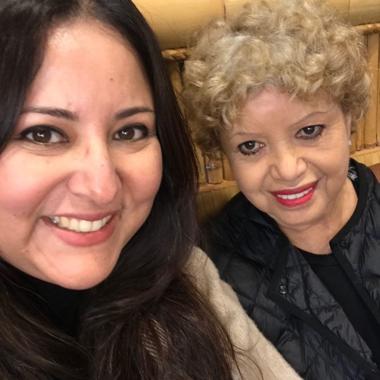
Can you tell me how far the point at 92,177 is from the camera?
0.82 m

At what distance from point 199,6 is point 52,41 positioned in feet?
2.16

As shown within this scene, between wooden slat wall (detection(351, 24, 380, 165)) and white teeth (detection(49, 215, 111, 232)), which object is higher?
white teeth (detection(49, 215, 111, 232))

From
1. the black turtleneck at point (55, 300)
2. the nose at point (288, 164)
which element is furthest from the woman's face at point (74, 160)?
the nose at point (288, 164)

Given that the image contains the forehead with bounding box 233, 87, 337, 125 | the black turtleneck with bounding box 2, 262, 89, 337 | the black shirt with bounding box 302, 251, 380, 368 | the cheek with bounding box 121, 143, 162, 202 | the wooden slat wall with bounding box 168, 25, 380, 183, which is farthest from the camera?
the wooden slat wall with bounding box 168, 25, 380, 183

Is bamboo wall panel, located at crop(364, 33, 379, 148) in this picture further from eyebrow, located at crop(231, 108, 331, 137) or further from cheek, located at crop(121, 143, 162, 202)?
cheek, located at crop(121, 143, 162, 202)

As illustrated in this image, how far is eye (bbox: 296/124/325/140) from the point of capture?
47.8 inches

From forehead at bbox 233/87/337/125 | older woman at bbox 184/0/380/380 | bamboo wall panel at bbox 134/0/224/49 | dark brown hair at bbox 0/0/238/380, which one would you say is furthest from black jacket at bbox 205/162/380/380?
bamboo wall panel at bbox 134/0/224/49

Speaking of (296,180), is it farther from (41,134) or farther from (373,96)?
(373,96)

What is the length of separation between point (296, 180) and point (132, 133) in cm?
48

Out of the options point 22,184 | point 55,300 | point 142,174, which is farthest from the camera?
point 55,300

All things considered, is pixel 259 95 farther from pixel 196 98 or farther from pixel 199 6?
pixel 199 6

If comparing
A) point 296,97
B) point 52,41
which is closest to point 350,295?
point 296,97

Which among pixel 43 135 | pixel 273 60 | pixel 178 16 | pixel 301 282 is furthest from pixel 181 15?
pixel 301 282

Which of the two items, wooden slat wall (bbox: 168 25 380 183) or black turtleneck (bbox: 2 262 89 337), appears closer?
black turtleneck (bbox: 2 262 89 337)
